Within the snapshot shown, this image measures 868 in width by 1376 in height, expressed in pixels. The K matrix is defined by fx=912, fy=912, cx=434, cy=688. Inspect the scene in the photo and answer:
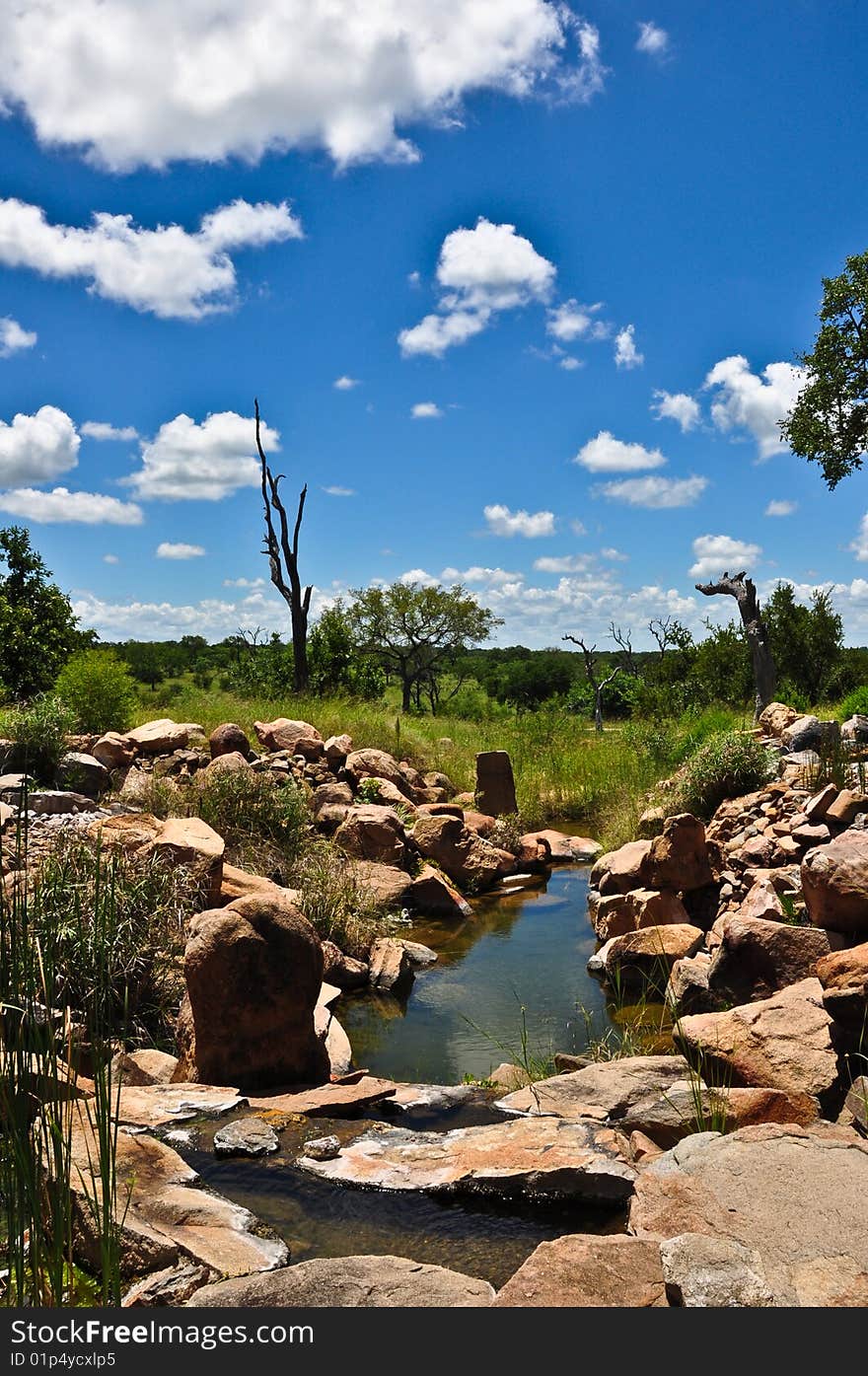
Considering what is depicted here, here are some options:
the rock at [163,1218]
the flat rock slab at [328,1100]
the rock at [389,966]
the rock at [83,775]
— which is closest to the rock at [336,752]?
the rock at [83,775]

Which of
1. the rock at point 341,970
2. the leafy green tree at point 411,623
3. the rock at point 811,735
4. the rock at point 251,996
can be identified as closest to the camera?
the rock at point 251,996

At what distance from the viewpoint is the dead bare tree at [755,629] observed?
17.7m

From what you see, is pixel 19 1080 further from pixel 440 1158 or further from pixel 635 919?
pixel 635 919

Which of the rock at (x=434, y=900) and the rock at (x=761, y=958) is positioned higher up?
the rock at (x=761, y=958)

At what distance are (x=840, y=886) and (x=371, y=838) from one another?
6.85 metres

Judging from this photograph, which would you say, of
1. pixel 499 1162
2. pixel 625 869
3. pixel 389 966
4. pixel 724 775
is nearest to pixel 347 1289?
pixel 499 1162

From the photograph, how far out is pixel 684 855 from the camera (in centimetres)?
953

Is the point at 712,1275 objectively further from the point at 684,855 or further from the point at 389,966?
the point at 684,855

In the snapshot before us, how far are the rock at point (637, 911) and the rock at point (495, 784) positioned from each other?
5.07 m

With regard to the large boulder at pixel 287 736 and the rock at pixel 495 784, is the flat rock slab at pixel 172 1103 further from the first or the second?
the rock at pixel 495 784

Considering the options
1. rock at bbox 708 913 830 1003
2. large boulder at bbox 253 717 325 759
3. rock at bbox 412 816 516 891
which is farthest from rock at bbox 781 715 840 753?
large boulder at bbox 253 717 325 759

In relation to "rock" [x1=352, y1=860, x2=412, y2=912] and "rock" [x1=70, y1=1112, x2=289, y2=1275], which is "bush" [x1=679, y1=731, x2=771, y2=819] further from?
"rock" [x1=70, y1=1112, x2=289, y2=1275]

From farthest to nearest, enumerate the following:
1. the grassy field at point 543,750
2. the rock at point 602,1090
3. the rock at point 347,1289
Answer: the grassy field at point 543,750 < the rock at point 602,1090 < the rock at point 347,1289

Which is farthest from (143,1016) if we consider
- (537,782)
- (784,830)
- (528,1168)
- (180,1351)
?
Result: (537,782)
